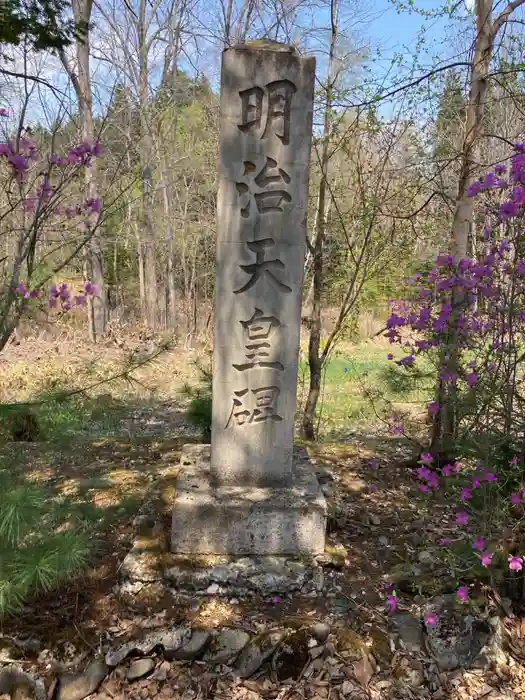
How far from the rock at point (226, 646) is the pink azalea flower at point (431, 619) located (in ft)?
2.53

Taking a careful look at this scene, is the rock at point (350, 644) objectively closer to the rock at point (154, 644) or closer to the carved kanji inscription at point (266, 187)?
the rock at point (154, 644)

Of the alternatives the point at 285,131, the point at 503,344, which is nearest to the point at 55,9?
the point at 285,131

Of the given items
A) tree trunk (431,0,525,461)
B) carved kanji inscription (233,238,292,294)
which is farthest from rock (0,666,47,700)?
tree trunk (431,0,525,461)

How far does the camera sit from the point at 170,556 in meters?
2.63

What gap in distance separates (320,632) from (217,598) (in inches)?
21.2

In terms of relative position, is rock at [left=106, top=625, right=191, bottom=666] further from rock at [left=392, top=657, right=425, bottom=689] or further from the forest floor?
rock at [left=392, top=657, right=425, bottom=689]

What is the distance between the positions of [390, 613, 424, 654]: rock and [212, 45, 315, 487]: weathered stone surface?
34.2 inches

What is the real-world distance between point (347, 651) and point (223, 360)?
1425mm

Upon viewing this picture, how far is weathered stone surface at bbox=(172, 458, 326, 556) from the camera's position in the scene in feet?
8.60

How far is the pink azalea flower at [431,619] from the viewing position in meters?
2.17

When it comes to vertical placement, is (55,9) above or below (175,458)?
above

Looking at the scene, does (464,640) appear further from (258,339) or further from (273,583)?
(258,339)

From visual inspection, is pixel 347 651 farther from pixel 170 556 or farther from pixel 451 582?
pixel 170 556

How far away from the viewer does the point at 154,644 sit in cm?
216
